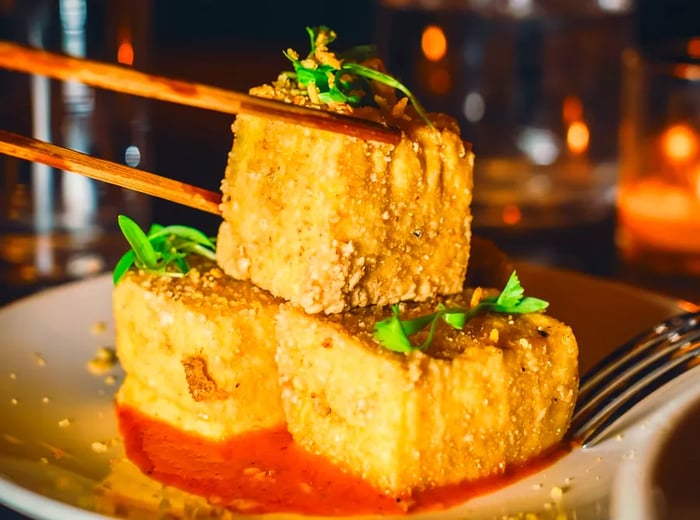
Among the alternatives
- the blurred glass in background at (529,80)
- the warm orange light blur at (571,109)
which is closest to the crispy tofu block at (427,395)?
the blurred glass in background at (529,80)

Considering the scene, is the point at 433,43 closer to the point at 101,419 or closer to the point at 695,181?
the point at 695,181

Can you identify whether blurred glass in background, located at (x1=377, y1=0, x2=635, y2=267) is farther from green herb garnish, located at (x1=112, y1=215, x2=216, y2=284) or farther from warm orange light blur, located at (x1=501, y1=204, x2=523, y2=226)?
green herb garnish, located at (x1=112, y1=215, x2=216, y2=284)

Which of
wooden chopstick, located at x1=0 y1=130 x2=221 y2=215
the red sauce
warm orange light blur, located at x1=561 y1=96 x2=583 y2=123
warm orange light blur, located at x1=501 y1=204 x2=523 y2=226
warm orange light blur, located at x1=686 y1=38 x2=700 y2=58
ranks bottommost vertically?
warm orange light blur, located at x1=501 y1=204 x2=523 y2=226

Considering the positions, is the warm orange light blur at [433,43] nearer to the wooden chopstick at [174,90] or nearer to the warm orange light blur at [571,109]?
the warm orange light blur at [571,109]

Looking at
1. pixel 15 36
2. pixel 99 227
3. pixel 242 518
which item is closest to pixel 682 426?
pixel 242 518

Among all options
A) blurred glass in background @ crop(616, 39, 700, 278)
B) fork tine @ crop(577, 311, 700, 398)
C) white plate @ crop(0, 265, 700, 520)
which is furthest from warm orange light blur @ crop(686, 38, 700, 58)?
fork tine @ crop(577, 311, 700, 398)

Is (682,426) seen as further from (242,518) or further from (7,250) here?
(7,250)
